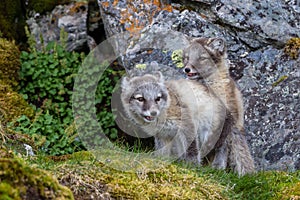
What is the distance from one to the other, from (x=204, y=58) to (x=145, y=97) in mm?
1094

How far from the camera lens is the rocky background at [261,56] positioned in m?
8.06

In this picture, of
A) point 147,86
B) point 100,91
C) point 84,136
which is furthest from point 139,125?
point 100,91

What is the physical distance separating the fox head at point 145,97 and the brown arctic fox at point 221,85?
575mm

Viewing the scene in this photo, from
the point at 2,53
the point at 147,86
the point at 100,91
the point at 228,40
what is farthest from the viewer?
the point at 100,91

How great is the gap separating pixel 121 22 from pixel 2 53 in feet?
7.20

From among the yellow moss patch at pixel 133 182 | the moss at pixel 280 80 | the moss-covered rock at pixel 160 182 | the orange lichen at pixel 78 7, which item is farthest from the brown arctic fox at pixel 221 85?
the orange lichen at pixel 78 7

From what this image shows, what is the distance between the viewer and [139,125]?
690cm

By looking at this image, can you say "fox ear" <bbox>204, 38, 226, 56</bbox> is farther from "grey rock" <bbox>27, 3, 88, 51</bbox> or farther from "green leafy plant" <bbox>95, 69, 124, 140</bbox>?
"grey rock" <bbox>27, 3, 88, 51</bbox>

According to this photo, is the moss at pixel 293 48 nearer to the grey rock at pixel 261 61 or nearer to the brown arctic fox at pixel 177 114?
the grey rock at pixel 261 61

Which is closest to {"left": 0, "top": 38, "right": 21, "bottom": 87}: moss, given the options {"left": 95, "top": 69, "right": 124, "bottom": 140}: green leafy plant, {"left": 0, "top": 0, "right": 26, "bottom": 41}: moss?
{"left": 0, "top": 0, "right": 26, "bottom": 41}: moss

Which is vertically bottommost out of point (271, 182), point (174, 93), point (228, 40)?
point (271, 182)

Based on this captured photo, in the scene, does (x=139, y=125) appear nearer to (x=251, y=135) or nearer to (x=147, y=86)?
(x=147, y=86)

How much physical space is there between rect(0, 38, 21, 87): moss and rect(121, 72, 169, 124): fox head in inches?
110

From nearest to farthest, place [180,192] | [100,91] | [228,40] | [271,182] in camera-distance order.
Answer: [180,192] → [271,182] → [228,40] → [100,91]
